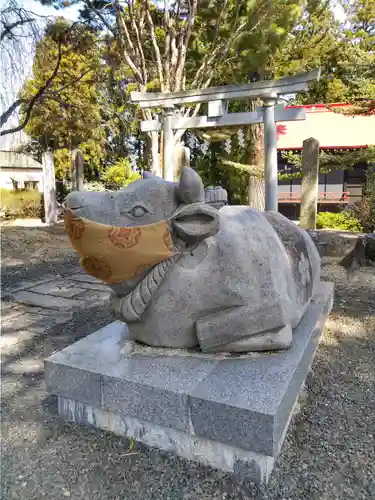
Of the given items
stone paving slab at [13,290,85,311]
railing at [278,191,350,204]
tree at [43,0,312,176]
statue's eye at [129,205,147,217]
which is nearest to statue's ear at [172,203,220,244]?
statue's eye at [129,205,147,217]

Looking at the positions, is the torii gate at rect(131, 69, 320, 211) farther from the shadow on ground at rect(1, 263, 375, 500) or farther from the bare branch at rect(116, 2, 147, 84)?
the shadow on ground at rect(1, 263, 375, 500)

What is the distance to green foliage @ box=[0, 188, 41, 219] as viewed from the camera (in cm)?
1314

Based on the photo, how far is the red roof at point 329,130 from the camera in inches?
544

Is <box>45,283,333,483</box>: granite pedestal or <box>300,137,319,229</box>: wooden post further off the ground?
<box>300,137,319,229</box>: wooden post

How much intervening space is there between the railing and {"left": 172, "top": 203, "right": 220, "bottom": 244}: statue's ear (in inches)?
560

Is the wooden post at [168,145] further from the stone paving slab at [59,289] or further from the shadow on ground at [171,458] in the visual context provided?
the shadow on ground at [171,458]

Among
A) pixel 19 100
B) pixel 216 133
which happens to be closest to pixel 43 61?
pixel 19 100

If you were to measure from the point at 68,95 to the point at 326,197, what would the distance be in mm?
9972

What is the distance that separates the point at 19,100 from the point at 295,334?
5.18 meters

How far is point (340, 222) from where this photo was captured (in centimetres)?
1164

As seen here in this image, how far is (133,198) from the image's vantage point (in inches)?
77.5

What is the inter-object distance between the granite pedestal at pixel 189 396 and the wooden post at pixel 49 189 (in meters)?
10.2

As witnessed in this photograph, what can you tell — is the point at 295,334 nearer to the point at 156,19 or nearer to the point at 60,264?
the point at 60,264

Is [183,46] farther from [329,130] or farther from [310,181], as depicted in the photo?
[329,130]
